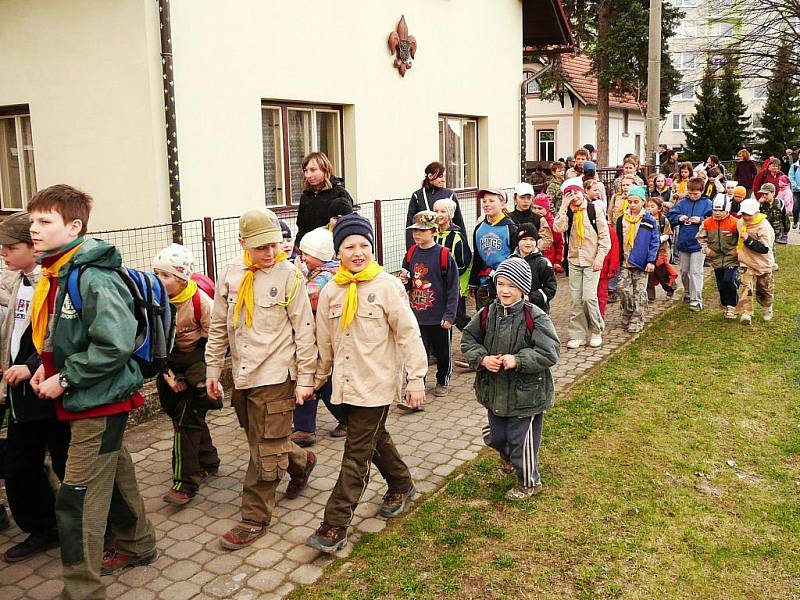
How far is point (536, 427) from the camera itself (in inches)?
207

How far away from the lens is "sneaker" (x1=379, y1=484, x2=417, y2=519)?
505cm

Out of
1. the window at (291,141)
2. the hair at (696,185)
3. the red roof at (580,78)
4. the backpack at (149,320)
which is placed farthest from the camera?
the red roof at (580,78)

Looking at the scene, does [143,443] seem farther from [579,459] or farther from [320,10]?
[320,10]

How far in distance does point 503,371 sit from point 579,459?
126 centimetres

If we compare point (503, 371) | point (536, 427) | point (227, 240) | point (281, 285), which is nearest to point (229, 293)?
point (281, 285)

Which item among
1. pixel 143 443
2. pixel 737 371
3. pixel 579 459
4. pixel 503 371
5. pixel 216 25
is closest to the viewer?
pixel 503 371

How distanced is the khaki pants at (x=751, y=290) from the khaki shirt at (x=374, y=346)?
6970 mm

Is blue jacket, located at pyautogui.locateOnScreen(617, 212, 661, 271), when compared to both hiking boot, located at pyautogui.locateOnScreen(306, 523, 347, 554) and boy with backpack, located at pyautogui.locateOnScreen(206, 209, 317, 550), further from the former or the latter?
hiking boot, located at pyautogui.locateOnScreen(306, 523, 347, 554)

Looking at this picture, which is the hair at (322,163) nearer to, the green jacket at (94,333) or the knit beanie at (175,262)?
the knit beanie at (175,262)

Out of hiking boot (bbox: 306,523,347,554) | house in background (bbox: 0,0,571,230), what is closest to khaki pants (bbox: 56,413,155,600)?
hiking boot (bbox: 306,523,347,554)

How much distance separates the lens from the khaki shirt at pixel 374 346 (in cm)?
460

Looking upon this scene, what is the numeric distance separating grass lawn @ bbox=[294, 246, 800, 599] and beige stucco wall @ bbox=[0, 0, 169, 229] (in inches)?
195

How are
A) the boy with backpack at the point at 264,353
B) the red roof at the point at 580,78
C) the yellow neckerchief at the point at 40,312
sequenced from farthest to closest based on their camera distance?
the red roof at the point at 580,78
the boy with backpack at the point at 264,353
the yellow neckerchief at the point at 40,312

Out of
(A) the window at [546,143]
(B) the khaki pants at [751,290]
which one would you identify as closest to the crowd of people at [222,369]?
(B) the khaki pants at [751,290]
